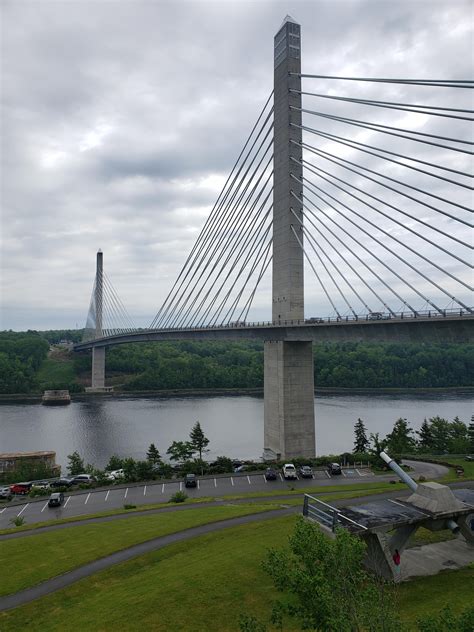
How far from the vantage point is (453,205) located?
2119 centimetres

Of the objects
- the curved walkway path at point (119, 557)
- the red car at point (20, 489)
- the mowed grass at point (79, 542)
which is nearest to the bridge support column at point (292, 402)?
the mowed grass at point (79, 542)

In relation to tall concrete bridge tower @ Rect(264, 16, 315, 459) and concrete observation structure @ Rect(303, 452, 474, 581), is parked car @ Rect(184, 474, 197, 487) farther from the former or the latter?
concrete observation structure @ Rect(303, 452, 474, 581)

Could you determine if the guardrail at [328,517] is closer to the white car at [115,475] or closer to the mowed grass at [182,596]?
the mowed grass at [182,596]

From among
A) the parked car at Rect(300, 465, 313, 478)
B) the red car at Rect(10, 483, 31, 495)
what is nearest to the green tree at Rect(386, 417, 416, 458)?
the parked car at Rect(300, 465, 313, 478)

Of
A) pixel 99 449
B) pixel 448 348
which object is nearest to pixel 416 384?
pixel 448 348

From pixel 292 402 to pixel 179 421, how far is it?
26.9m

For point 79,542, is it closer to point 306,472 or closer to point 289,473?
point 289,473

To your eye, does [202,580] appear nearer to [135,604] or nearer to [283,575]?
[135,604]

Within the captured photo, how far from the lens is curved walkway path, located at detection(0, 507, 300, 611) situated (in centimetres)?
1214

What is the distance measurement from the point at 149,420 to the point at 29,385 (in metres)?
37.5

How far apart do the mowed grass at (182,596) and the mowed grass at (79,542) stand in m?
1.34

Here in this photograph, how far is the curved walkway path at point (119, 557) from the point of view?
12141 millimetres

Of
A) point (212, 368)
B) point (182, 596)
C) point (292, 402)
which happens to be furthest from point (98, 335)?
point (182, 596)

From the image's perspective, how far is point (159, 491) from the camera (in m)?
24.6
